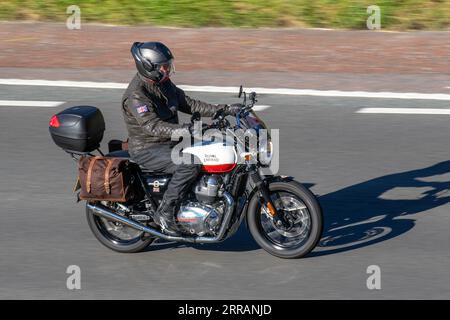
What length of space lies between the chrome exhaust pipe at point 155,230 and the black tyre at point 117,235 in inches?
5.0

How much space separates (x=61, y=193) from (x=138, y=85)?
2.33 meters

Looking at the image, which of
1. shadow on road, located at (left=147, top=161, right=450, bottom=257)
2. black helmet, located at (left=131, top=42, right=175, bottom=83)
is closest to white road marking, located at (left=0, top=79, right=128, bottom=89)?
shadow on road, located at (left=147, top=161, right=450, bottom=257)

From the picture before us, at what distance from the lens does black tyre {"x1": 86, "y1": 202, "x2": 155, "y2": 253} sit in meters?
9.23

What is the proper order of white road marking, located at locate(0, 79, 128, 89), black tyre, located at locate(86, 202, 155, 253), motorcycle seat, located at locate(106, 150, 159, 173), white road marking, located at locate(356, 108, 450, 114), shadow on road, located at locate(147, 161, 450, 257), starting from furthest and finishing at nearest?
white road marking, located at locate(0, 79, 128, 89), white road marking, located at locate(356, 108, 450, 114), shadow on road, located at locate(147, 161, 450, 257), black tyre, located at locate(86, 202, 155, 253), motorcycle seat, located at locate(106, 150, 159, 173)

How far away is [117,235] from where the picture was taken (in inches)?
369

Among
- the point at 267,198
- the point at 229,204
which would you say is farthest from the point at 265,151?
the point at 229,204

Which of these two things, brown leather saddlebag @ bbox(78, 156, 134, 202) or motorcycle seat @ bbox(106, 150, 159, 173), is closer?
brown leather saddlebag @ bbox(78, 156, 134, 202)

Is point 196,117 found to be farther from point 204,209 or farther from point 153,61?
point 204,209

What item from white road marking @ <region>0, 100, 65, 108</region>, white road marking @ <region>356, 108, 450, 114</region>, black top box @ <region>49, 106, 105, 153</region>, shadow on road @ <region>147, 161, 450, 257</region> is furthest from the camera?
white road marking @ <region>0, 100, 65, 108</region>

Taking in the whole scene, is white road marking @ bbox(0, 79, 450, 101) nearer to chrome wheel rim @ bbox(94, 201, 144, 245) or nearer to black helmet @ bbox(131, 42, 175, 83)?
chrome wheel rim @ bbox(94, 201, 144, 245)

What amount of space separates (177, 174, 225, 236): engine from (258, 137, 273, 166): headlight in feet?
1.46

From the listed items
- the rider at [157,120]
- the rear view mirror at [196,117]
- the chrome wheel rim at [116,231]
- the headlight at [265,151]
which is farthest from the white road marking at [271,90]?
the rear view mirror at [196,117]

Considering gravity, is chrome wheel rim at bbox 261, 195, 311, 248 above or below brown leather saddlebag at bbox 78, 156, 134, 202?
below

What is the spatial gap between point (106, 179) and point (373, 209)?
2860 mm
